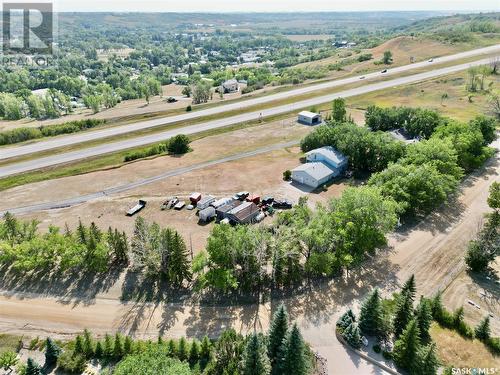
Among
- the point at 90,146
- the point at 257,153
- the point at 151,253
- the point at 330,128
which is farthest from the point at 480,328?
the point at 90,146

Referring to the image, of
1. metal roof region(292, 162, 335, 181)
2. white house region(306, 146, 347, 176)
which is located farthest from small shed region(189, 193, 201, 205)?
white house region(306, 146, 347, 176)

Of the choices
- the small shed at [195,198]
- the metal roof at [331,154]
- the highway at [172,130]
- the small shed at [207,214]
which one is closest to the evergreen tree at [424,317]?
the small shed at [207,214]


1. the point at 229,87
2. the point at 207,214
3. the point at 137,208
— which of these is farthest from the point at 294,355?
the point at 229,87

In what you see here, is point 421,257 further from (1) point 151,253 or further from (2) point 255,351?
(1) point 151,253

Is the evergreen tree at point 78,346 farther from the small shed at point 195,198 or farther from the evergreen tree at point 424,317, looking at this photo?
the evergreen tree at point 424,317

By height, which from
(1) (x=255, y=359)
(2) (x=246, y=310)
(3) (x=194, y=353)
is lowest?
(3) (x=194, y=353)

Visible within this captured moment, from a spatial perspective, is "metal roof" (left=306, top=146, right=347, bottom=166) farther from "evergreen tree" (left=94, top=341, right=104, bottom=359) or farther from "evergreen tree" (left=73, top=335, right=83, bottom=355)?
"evergreen tree" (left=73, top=335, right=83, bottom=355)

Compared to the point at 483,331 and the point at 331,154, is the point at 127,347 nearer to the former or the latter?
the point at 483,331
